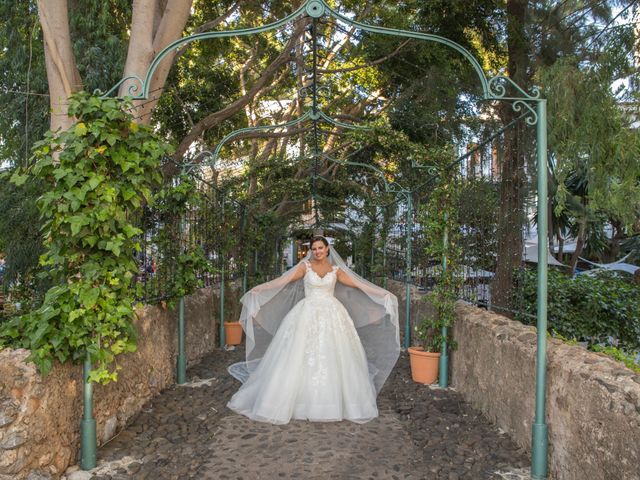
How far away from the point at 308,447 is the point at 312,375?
102 cm

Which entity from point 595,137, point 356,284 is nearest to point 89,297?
point 356,284

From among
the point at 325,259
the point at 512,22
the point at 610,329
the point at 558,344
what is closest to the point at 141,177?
the point at 325,259

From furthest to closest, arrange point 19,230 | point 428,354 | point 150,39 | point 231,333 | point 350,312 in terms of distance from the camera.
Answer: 1. point 231,333
2. point 19,230
3. point 350,312
4. point 428,354
5. point 150,39

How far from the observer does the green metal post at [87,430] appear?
3654 millimetres

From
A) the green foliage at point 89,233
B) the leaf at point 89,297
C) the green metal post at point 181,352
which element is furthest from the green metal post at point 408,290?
the leaf at point 89,297

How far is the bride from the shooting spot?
5.02 meters

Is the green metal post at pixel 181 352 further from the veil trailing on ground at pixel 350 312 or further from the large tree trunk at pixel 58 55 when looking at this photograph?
the large tree trunk at pixel 58 55

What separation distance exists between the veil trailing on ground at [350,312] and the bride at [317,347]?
0.04 ft

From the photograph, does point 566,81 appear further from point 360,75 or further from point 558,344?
point 360,75

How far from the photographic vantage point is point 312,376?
5.17 meters

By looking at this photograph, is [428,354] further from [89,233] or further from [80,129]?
[80,129]

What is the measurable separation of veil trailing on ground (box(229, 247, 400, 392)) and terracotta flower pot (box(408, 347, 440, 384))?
0.36m

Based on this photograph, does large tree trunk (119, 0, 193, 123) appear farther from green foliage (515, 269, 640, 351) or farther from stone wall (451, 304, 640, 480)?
green foliage (515, 269, 640, 351)

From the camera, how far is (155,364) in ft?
17.9
